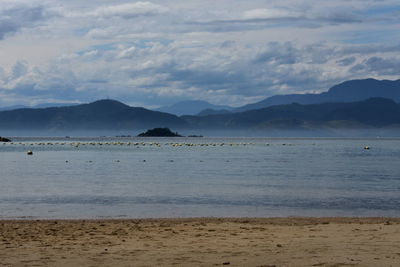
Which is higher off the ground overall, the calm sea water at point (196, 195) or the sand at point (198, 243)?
the sand at point (198, 243)

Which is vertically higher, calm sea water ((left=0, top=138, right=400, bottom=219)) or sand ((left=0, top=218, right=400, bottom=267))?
sand ((left=0, top=218, right=400, bottom=267))

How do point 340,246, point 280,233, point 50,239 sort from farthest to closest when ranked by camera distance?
point 280,233
point 50,239
point 340,246

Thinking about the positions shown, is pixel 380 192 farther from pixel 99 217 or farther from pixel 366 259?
pixel 366 259

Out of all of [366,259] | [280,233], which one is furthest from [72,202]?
[366,259]

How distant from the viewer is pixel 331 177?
159ft

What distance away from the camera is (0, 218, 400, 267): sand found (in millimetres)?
14234

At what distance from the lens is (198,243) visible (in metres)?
16.9

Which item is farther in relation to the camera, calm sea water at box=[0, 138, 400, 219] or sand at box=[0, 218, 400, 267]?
calm sea water at box=[0, 138, 400, 219]

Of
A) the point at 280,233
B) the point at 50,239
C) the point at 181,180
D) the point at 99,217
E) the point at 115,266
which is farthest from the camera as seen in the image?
the point at 181,180

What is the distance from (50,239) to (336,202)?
17.7 m

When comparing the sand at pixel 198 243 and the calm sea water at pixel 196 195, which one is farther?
the calm sea water at pixel 196 195

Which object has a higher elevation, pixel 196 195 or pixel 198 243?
pixel 198 243

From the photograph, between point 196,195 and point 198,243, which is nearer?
point 198,243

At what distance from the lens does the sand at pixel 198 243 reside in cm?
1423
